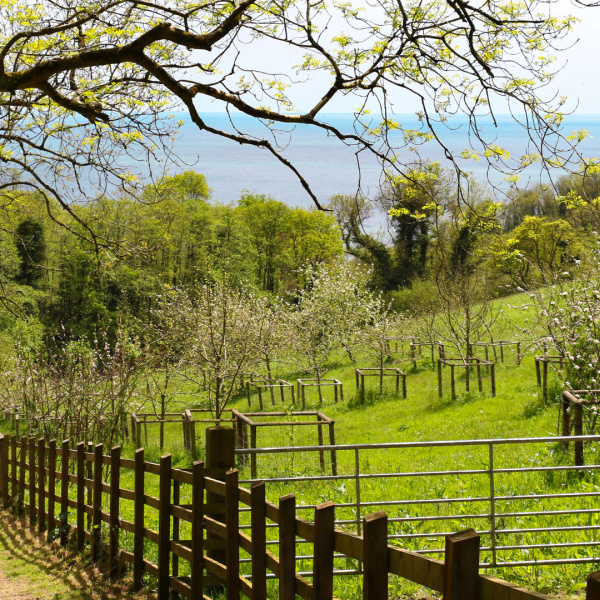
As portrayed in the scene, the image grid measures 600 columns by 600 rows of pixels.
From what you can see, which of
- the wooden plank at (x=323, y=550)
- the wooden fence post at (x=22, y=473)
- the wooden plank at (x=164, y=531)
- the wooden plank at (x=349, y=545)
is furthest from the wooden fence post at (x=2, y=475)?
the wooden plank at (x=349, y=545)

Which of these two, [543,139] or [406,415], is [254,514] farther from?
[406,415]

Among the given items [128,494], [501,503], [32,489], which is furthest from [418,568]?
[32,489]

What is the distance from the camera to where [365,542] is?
93.4 inches

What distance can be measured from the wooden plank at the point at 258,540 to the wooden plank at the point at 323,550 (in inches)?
25.3

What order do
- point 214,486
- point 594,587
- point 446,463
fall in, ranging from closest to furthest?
point 594,587 < point 214,486 < point 446,463

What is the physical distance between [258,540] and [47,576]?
133 inches

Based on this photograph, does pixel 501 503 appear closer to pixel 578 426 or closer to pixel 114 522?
pixel 578 426

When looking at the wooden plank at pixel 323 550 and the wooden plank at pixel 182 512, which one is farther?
the wooden plank at pixel 182 512

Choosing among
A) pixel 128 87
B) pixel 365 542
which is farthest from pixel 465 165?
pixel 365 542

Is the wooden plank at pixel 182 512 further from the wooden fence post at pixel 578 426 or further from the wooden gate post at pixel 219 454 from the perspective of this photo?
the wooden fence post at pixel 578 426

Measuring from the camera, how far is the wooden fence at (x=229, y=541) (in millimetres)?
2025

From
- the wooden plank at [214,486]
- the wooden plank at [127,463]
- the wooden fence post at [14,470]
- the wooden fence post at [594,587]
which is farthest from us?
the wooden fence post at [14,470]

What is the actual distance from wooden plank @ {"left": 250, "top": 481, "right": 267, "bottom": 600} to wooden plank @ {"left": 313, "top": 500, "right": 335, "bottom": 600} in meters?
0.64

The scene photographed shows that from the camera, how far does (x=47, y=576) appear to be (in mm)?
5824
